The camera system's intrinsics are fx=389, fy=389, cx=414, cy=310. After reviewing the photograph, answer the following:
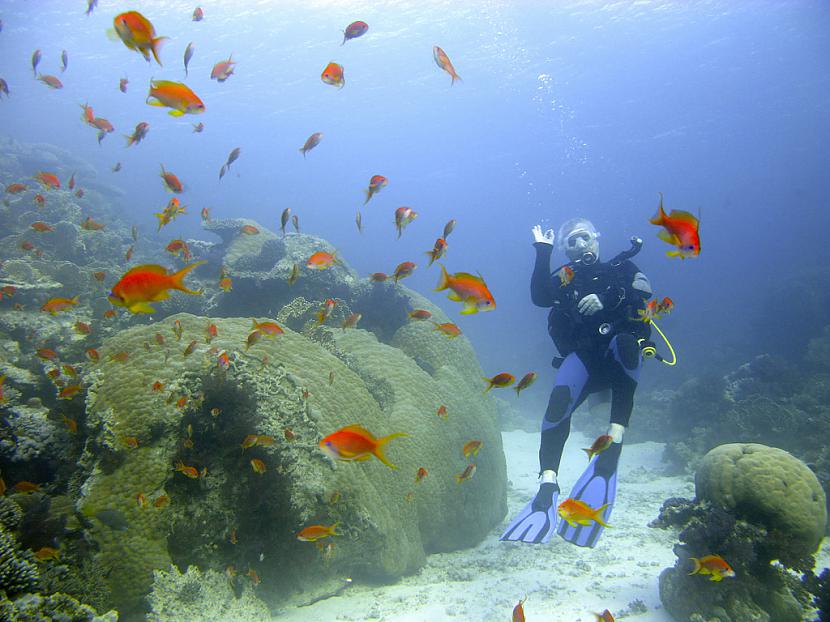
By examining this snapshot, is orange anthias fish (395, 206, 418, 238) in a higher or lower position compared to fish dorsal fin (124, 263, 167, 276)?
higher

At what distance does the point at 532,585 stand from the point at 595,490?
1.51 meters

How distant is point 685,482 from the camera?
952 centimetres

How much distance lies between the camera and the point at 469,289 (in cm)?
361

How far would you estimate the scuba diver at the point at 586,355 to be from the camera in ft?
18.0

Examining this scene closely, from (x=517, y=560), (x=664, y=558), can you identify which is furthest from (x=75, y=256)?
(x=664, y=558)

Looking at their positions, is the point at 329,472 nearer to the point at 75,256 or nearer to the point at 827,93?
the point at 75,256

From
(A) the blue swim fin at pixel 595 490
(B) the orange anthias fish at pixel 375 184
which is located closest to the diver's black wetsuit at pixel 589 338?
(A) the blue swim fin at pixel 595 490

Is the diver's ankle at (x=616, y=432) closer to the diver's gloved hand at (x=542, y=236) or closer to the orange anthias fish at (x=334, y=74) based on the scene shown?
the diver's gloved hand at (x=542, y=236)

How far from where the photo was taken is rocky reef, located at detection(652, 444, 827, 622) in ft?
12.6

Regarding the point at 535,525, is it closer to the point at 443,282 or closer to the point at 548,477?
the point at 548,477

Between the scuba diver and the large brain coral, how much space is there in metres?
1.67

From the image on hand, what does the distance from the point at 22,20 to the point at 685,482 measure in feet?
166

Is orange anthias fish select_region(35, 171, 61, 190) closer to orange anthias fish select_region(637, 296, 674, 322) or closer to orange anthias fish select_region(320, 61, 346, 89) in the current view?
orange anthias fish select_region(320, 61, 346, 89)

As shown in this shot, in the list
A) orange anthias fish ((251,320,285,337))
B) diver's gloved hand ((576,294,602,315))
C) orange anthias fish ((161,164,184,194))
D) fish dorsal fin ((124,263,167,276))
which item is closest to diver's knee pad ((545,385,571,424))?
diver's gloved hand ((576,294,602,315))
